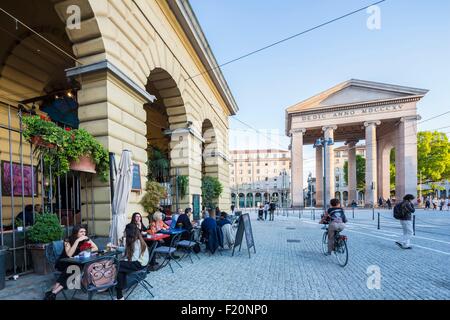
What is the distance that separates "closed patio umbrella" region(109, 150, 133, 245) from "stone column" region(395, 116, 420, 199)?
38.8 m

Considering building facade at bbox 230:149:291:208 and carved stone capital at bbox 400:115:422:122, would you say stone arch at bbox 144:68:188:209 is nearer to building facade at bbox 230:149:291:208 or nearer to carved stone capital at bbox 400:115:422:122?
carved stone capital at bbox 400:115:422:122

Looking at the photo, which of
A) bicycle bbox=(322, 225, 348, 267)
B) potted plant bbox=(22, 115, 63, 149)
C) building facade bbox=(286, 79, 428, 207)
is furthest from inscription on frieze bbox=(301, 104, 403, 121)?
potted plant bbox=(22, 115, 63, 149)

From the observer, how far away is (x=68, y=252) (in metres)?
4.49

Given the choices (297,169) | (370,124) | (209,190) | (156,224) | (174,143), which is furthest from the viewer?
(297,169)

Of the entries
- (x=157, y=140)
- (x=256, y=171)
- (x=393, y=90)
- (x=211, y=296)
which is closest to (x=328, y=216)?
(x=211, y=296)

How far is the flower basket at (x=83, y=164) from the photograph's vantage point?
19.4 ft

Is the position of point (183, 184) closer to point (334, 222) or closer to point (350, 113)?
point (334, 222)

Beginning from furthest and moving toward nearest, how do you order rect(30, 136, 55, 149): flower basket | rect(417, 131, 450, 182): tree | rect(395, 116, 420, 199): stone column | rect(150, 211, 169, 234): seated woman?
1. rect(417, 131, 450, 182): tree
2. rect(395, 116, 420, 199): stone column
3. rect(150, 211, 169, 234): seated woman
4. rect(30, 136, 55, 149): flower basket

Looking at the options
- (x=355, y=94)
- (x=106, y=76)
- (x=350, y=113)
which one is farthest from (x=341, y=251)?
(x=355, y=94)

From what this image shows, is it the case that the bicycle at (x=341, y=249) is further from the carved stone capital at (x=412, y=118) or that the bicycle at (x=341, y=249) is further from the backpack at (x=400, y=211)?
the carved stone capital at (x=412, y=118)

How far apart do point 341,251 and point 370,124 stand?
37.2 meters

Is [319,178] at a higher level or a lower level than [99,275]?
lower

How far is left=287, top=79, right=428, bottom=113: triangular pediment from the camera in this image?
36894mm
